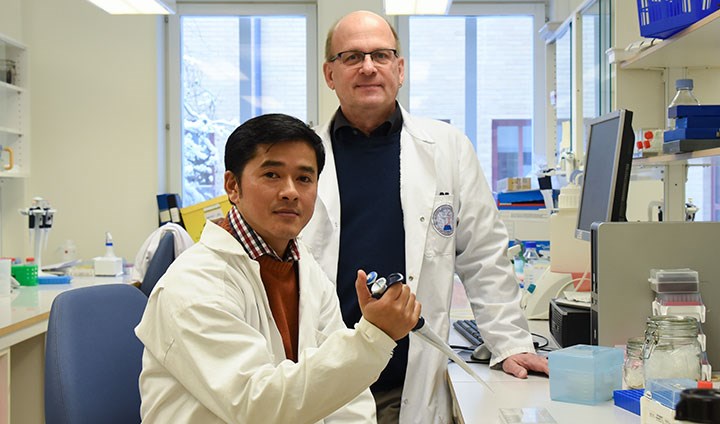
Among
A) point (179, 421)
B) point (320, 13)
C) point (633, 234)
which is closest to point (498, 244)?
point (633, 234)

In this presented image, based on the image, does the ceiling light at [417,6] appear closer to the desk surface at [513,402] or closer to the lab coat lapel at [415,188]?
the lab coat lapel at [415,188]

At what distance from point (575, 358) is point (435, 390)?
469 mm

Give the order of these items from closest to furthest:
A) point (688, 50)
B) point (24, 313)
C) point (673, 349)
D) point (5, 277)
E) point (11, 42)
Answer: point (673, 349) < point (688, 50) < point (24, 313) < point (5, 277) < point (11, 42)

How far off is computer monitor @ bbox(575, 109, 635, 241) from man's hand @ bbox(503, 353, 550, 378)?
36 cm

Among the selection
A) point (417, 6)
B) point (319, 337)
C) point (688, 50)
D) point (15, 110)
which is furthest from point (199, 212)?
point (319, 337)

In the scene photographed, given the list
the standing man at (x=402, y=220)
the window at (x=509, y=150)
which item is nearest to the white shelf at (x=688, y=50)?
the standing man at (x=402, y=220)

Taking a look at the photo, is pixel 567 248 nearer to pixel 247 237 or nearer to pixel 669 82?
pixel 669 82

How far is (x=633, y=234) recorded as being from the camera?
1.61 m

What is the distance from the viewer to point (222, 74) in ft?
16.9

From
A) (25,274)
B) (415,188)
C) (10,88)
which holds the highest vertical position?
(10,88)

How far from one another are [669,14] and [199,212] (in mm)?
3567

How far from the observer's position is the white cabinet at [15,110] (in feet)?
15.3

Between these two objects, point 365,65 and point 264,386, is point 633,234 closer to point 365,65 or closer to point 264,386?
point 365,65

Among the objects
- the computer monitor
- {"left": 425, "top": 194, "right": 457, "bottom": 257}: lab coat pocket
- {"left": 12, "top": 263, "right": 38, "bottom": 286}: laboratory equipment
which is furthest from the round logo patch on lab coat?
{"left": 12, "top": 263, "right": 38, "bottom": 286}: laboratory equipment
